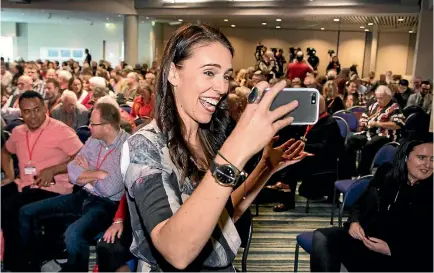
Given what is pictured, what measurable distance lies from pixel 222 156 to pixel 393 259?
7.41 feet

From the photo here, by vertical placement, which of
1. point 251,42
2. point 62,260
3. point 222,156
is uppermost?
point 251,42

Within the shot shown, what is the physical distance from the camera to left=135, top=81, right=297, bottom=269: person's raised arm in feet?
2.49

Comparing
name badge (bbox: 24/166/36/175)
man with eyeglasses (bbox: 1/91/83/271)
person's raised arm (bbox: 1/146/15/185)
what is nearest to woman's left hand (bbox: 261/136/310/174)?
man with eyeglasses (bbox: 1/91/83/271)

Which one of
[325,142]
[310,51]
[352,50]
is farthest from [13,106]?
[352,50]

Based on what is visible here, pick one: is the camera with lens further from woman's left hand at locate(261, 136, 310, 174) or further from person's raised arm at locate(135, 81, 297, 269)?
person's raised arm at locate(135, 81, 297, 269)

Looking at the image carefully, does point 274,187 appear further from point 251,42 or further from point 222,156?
point 251,42

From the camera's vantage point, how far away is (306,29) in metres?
17.8

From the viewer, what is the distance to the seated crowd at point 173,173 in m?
0.92

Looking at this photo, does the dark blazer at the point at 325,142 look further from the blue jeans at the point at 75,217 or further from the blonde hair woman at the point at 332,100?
the blue jeans at the point at 75,217

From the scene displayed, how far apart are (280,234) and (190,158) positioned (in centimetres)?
360

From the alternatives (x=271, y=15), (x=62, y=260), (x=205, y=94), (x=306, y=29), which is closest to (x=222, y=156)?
(x=205, y=94)

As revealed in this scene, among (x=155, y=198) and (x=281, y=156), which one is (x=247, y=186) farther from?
(x=155, y=198)

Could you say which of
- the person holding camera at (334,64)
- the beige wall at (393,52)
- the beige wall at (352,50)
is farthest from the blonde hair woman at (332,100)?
the beige wall at (393,52)

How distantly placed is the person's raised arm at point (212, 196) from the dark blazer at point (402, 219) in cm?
221
